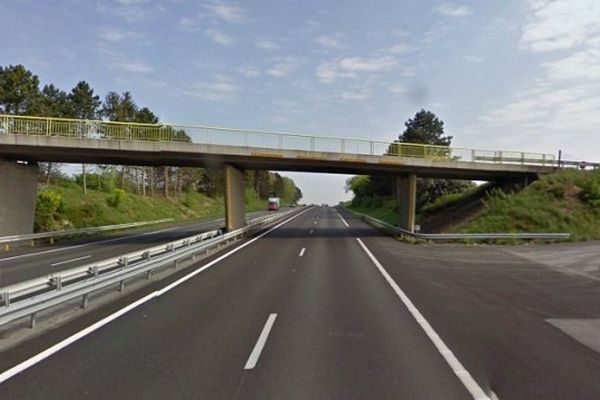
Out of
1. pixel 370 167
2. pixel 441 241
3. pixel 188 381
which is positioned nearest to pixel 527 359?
pixel 188 381

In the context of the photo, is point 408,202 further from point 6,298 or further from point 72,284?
point 6,298

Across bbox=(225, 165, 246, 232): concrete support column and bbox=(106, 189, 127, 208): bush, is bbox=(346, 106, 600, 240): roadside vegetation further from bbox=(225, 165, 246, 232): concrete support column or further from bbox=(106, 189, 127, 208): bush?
bbox=(106, 189, 127, 208): bush

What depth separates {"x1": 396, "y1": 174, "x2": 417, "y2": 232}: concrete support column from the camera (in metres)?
30.1

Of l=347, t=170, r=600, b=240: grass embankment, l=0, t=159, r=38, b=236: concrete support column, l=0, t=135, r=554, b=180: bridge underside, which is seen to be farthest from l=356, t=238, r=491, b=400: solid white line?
l=0, t=159, r=38, b=236: concrete support column

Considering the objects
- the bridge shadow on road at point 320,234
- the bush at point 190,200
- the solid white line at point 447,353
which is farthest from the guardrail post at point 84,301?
the bush at point 190,200

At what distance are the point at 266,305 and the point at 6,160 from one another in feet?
74.9

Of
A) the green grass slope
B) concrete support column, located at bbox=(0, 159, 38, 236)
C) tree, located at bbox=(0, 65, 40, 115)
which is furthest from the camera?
tree, located at bbox=(0, 65, 40, 115)

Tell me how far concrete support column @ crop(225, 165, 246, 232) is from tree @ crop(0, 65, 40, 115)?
23.6m

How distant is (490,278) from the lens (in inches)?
518

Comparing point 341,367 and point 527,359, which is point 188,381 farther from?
point 527,359

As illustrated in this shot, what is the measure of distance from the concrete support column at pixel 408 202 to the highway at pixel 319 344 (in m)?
17.6

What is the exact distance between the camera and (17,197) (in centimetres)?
2516

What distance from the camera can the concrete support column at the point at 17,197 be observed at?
24312 millimetres

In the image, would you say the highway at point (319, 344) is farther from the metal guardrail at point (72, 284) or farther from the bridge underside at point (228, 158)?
the bridge underside at point (228, 158)
